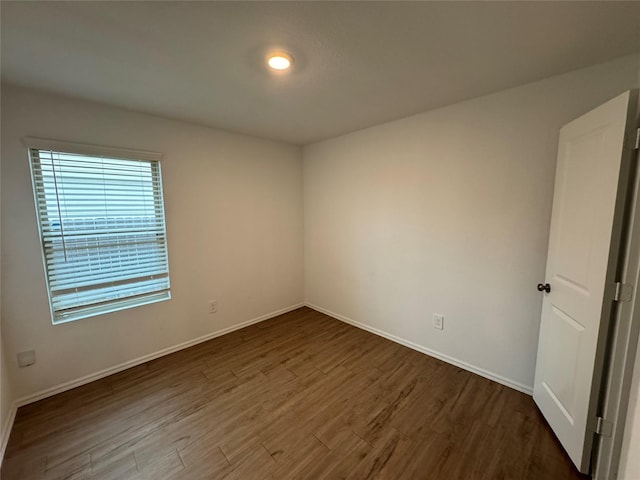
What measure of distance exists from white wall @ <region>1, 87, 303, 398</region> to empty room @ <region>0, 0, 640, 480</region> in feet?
0.06

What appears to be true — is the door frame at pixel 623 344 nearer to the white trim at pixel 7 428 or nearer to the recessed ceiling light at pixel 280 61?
the recessed ceiling light at pixel 280 61

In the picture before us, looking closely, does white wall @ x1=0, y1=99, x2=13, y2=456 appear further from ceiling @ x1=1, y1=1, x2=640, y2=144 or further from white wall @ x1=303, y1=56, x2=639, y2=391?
white wall @ x1=303, y1=56, x2=639, y2=391

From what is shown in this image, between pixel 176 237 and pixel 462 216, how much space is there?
9.10 feet

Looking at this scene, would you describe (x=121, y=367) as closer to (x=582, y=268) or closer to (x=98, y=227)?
(x=98, y=227)

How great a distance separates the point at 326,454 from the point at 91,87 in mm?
2957

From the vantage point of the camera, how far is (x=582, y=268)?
148 cm

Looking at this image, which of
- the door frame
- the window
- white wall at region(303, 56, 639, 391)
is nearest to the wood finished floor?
the door frame

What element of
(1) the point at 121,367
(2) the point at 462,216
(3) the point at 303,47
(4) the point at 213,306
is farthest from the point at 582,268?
(1) the point at 121,367

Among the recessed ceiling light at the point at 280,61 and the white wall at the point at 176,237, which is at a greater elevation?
the recessed ceiling light at the point at 280,61

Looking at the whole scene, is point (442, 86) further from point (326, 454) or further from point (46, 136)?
point (46, 136)

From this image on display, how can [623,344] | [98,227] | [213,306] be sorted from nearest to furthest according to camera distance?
[623,344] < [98,227] < [213,306]

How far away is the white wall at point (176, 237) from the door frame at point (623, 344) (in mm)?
3087

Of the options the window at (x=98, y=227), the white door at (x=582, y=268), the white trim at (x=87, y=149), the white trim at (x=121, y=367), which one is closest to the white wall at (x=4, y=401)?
the white trim at (x=121, y=367)

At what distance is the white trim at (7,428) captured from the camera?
1.59 meters
